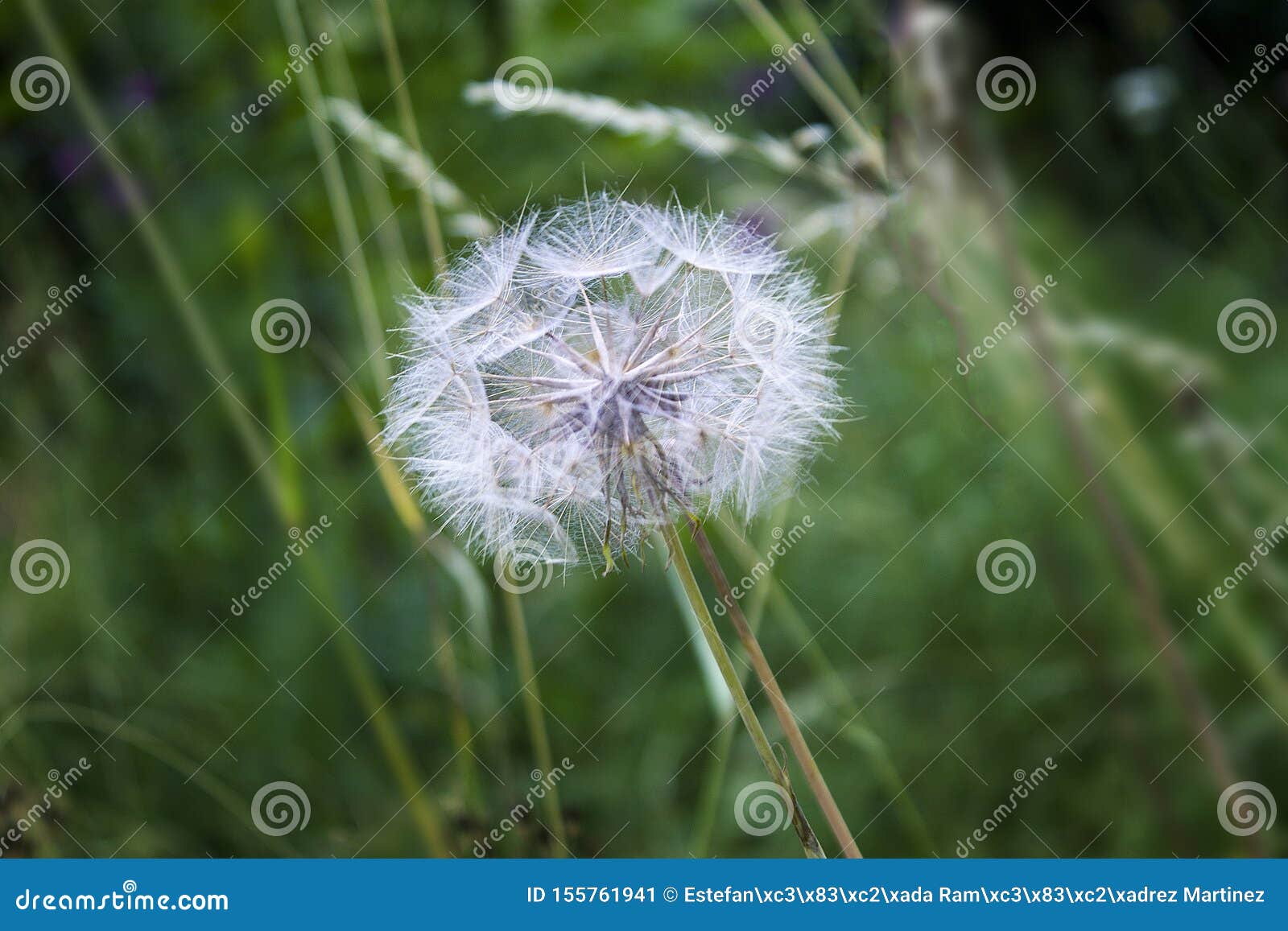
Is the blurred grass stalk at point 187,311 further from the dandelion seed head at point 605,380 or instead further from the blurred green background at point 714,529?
the dandelion seed head at point 605,380

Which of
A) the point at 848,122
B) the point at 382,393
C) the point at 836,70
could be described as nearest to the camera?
the point at 848,122

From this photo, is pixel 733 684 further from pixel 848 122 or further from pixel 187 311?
pixel 187 311

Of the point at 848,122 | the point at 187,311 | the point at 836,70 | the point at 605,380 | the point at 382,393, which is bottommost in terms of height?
the point at 187,311

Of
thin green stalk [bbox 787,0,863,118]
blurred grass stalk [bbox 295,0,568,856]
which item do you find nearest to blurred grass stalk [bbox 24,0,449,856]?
blurred grass stalk [bbox 295,0,568,856]

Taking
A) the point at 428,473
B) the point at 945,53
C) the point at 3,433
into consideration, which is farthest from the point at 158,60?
the point at 428,473

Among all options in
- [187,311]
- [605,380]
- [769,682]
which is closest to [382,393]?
[187,311]

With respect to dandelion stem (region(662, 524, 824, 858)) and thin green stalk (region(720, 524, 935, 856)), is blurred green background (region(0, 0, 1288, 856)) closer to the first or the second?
thin green stalk (region(720, 524, 935, 856))
